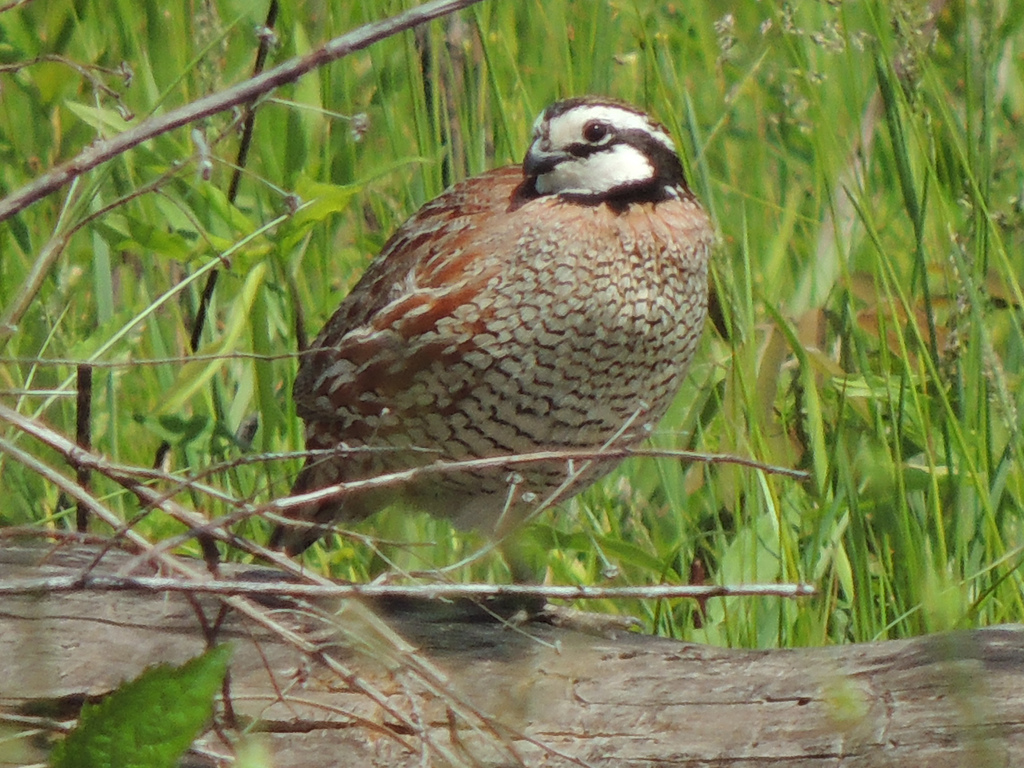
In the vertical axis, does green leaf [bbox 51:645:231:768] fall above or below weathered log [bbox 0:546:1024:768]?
above

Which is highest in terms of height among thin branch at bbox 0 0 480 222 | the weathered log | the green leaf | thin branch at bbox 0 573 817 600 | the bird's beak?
thin branch at bbox 0 0 480 222

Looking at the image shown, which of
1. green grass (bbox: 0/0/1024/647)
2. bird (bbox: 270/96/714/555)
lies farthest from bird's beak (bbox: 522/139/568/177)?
green grass (bbox: 0/0/1024/647)

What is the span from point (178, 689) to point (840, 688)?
80 cm

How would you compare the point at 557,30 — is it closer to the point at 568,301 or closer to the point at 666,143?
the point at 666,143

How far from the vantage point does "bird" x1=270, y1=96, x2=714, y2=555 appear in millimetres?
2939

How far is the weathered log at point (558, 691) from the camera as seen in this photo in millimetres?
2236

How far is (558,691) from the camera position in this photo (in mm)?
2461

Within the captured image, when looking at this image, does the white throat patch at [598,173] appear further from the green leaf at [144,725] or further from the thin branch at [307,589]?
the green leaf at [144,725]

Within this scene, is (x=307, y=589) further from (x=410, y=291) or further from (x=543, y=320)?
(x=410, y=291)

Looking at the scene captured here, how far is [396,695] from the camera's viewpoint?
2.42 m

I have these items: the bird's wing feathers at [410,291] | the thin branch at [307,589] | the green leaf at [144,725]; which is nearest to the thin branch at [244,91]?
the thin branch at [307,589]

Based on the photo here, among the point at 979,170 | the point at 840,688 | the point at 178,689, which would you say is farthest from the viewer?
the point at 979,170

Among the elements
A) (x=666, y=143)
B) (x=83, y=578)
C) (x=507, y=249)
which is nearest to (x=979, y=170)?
(x=666, y=143)

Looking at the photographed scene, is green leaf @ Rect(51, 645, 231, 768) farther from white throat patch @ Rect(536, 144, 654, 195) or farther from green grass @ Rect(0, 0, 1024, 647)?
white throat patch @ Rect(536, 144, 654, 195)
